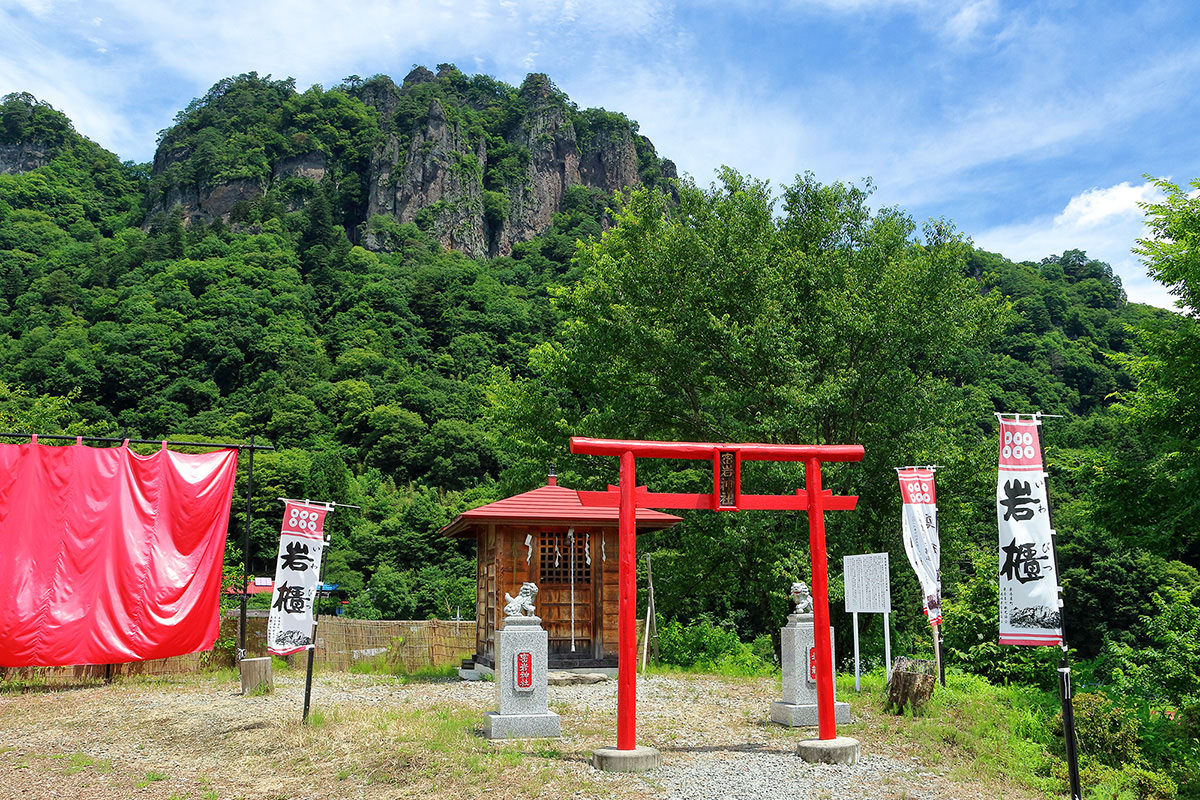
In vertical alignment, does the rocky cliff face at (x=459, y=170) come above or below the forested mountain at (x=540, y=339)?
above

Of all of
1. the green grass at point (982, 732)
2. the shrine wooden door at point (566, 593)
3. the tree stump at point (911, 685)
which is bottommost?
the green grass at point (982, 732)

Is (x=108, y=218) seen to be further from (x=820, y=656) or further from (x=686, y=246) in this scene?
(x=820, y=656)

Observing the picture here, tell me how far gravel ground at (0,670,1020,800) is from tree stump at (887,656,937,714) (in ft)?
1.32

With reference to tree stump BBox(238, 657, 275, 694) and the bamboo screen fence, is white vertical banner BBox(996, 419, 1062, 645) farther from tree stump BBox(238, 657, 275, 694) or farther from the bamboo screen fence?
the bamboo screen fence

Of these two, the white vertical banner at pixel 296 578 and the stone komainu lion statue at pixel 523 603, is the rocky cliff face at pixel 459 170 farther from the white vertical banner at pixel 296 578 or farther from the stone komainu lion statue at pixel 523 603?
the stone komainu lion statue at pixel 523 603

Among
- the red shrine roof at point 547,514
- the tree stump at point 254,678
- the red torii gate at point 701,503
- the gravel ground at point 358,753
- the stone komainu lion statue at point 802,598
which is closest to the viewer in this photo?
the gravel ground at point 358,753

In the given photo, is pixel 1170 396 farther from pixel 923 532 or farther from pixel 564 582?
pixel 564 582

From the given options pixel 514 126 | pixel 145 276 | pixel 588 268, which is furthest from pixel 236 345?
pixel 514 126

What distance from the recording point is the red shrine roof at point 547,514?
45.3ft

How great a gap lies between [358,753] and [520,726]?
175 centimetres

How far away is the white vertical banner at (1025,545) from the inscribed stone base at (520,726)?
187 inches

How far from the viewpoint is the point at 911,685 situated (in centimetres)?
1041

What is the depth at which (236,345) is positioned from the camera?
5812 cm

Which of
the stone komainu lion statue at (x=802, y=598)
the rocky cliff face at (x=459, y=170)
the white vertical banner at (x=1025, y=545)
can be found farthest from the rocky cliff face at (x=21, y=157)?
the white vertical banner at (x=1025, y=545)
